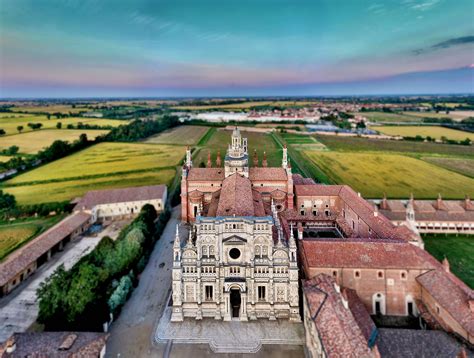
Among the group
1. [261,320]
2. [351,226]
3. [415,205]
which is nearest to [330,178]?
[415,205]

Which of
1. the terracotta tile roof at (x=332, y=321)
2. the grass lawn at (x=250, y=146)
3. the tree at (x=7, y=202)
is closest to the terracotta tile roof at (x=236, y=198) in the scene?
the terracotta tile roof at (x=332, y=321)

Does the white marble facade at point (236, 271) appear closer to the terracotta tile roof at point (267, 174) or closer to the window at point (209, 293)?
the window at point (209, 293)

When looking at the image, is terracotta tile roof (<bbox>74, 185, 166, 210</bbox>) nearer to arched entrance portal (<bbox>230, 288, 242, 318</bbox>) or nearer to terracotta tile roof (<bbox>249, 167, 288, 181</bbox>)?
terracotta tile roof (<bbox>249, 167, 288, 181</bbox>)

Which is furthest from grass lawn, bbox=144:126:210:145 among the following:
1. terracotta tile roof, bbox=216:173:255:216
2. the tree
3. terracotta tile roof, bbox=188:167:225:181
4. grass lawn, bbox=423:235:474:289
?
grass lawn, bbox=423:235:474:289

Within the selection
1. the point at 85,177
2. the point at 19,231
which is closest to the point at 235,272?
the point at 19,231

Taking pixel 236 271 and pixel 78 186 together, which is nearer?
pixel 236 271

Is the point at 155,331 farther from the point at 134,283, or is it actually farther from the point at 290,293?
the point at 290,293

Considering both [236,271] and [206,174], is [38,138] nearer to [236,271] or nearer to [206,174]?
[206,174]
